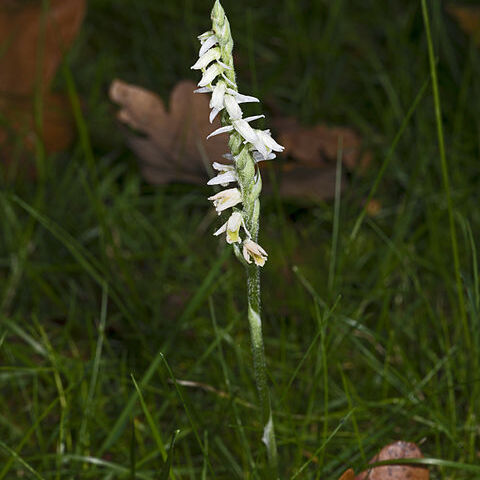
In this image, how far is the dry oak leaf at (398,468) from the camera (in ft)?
4.21

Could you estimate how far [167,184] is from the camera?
2211 mm

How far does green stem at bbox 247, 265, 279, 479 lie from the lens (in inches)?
43.7

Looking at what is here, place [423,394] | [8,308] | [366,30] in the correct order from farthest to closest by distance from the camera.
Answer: [366,30], [8,308], [423,394]

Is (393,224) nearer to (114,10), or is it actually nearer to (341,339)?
(341,339)

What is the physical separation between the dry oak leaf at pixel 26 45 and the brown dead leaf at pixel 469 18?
3.76ft

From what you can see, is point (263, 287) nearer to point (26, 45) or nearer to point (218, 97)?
point (218, 97)

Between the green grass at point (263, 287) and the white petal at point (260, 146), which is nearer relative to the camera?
the white petal at point (260, 146)

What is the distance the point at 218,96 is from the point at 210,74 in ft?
0.10

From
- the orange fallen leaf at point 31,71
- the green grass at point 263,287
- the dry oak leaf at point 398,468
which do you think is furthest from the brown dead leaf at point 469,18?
the dry oak leaf at point 398,468

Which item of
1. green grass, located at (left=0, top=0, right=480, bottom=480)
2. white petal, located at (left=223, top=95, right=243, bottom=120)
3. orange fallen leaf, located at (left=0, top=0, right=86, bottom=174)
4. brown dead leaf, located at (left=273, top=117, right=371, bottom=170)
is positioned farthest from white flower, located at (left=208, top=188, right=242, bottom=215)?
orange fallen leaf, located at (left=0, top=0, right=86, bottom=174)

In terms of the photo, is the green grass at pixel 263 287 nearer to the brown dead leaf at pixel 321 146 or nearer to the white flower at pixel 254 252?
the brown dead leaf at pixel 321 146

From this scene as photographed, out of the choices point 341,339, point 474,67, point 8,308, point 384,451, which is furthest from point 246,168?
point 474,67

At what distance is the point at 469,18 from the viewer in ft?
7.63

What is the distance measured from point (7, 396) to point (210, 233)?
2.31 feet
